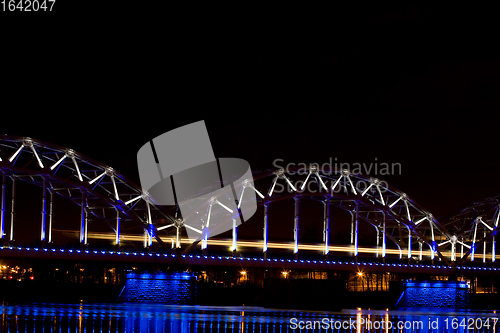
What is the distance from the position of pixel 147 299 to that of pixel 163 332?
39.1 metres

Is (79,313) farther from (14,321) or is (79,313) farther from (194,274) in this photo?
(194,274)

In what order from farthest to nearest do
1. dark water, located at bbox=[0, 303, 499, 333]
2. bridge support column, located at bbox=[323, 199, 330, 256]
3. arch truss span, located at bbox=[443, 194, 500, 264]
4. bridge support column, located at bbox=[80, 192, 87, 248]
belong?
arch truss span, located at bbox=[443, 194, 500, 264] < bridge support column, located at bbox=[323, 199, 330, 256] < bridge support column, located at bbox=[80, 192, 87, 248] < dark water, located at bbox=[0, 303, 499, 333]

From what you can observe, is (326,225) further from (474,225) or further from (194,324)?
(194,324)

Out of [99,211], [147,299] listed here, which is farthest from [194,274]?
[99,211]

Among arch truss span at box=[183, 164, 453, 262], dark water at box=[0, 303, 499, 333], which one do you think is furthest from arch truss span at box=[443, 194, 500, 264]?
dark water at box=[0, 303, 499, 333]

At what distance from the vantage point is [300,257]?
307 ft

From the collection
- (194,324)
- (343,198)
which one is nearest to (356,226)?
(343,198)

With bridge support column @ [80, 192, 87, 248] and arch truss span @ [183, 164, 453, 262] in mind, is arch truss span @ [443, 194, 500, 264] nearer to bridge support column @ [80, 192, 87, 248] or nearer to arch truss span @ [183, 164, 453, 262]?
arch truss span @ [183, 164, 453, 262]

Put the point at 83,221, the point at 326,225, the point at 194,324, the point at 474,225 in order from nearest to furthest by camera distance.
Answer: the point at 194,324 → the point at 83,221 → the point at 326,225 → the point at 474,225

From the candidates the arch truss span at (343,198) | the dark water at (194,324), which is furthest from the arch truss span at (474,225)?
the dark water at (194,324)

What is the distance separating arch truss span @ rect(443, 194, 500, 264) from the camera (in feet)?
371

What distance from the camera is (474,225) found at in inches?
4542

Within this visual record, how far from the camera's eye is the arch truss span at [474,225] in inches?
4454

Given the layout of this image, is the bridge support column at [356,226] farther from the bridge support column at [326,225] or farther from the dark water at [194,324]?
the dark water at [194,324]
